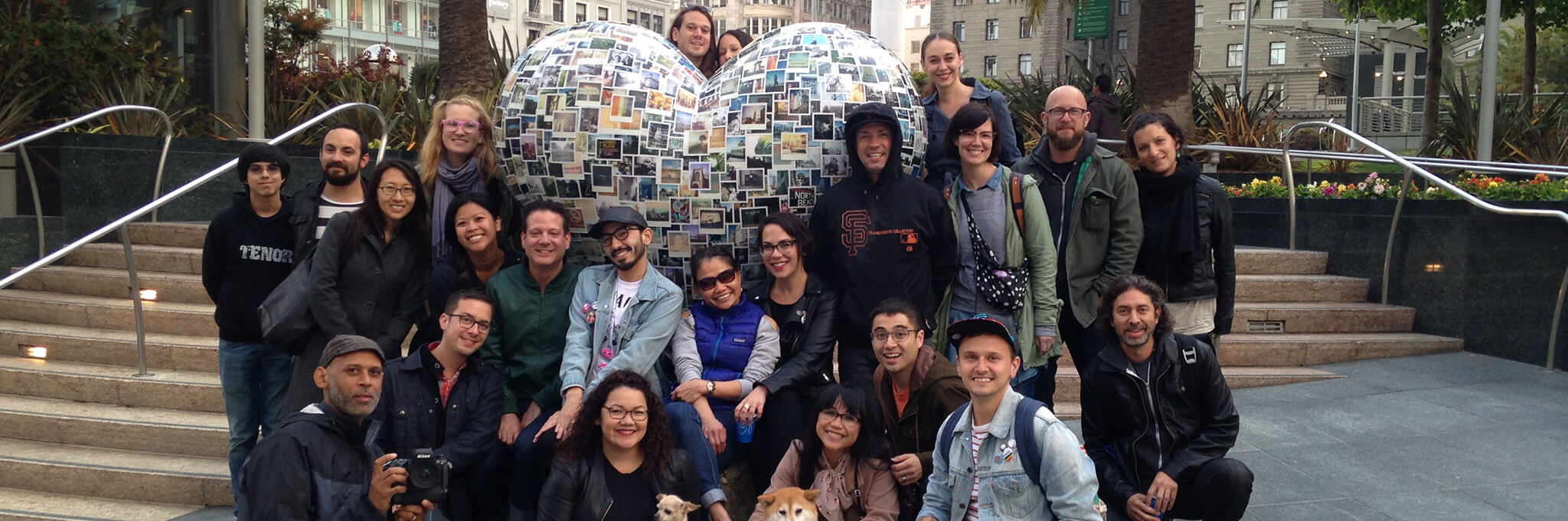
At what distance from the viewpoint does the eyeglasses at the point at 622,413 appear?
4.05m

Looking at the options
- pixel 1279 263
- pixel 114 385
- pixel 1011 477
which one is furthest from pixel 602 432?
pixel 1279 263

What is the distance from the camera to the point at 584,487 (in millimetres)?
4125

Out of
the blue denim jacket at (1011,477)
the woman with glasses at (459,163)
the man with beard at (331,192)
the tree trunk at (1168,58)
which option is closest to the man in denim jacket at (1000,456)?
the blue denim jacket at (1011,477)

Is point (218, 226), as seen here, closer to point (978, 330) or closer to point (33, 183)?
point (978, 330)

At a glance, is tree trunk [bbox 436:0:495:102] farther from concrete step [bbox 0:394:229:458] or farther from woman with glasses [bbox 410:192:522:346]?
woman with glasses [bbox 410:192:522:346]

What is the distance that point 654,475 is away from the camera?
4.15 metres

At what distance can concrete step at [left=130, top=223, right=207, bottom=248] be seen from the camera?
8156 millimetres

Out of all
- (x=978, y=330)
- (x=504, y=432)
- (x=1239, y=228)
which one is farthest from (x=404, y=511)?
(x=1239, y=228)

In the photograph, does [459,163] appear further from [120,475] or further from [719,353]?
[120,475]

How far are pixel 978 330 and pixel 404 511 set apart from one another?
6.70 ft

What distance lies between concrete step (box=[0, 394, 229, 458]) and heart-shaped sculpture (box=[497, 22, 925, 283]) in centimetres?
246

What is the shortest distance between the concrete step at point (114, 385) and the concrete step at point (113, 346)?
2.2 inches

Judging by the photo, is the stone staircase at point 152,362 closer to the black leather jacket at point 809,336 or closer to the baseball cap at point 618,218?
the black leather jacket at point 809,336

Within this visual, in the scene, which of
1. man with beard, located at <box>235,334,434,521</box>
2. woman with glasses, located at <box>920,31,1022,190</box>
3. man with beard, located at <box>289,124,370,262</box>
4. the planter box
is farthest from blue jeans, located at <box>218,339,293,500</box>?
the planter box
